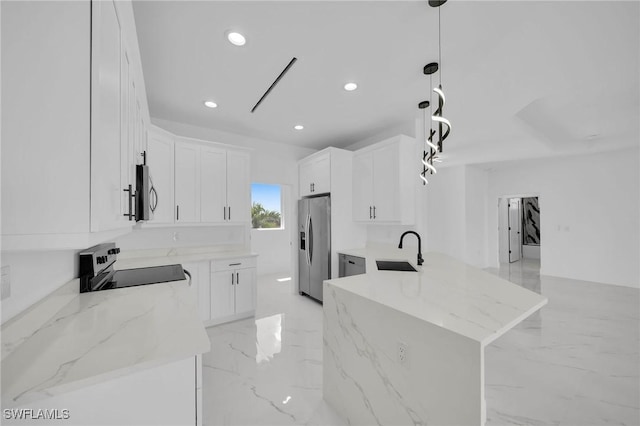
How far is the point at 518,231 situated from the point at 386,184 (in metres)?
7.42

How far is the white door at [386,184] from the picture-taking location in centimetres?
323

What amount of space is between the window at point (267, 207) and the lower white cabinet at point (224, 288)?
8.89 ft

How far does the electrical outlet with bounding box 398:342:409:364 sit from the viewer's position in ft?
4.04

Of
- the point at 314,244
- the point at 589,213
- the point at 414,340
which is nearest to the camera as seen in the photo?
the point at 414,340

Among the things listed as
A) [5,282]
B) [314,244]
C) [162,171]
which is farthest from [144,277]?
[314,244]

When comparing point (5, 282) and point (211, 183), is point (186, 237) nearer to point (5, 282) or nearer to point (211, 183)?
point (211, 183)

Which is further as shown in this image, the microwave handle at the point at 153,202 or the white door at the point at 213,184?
the white door at the point at 213,184

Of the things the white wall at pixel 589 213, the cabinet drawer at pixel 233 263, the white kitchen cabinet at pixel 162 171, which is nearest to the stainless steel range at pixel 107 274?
the cabinet drawer at pixel 233 263

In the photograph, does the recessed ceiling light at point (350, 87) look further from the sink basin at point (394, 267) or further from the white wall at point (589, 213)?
the white wall at point (589, 213)

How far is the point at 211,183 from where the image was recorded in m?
3.38

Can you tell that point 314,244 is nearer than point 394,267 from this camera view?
No

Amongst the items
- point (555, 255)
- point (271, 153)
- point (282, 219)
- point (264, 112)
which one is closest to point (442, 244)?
point (555, 255)

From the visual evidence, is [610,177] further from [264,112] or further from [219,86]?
[219,86]

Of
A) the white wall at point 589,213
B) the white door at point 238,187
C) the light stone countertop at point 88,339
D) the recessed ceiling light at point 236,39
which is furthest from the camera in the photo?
the white wall at point 589,213
